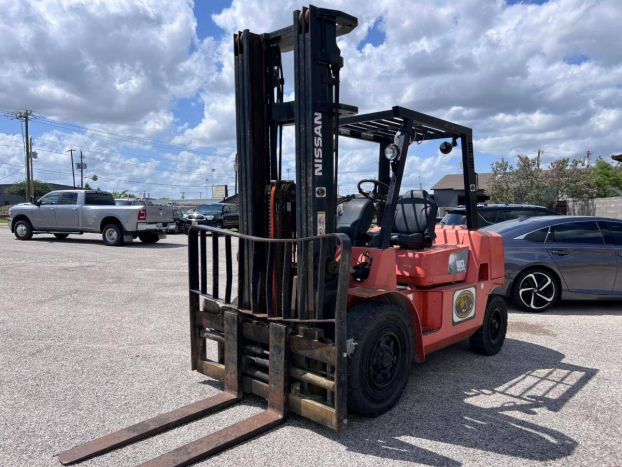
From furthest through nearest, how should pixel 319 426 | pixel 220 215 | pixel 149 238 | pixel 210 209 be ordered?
pixel 210 209 < pixel 220 215 < pixel 149 238 < pixel 319 426

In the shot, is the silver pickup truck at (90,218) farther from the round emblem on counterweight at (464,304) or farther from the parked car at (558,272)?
the round emblem on counterweight at (464,304)

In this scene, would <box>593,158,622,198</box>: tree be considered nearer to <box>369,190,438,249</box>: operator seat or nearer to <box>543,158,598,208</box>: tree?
<box>543,158,598,208</box>: tree

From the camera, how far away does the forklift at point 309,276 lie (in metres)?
3.66

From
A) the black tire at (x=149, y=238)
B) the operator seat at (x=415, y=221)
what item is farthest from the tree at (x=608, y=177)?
the operator seat at (x=415, y=221)

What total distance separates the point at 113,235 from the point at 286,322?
1505 cm

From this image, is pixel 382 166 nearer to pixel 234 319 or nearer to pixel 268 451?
pixel 234 319

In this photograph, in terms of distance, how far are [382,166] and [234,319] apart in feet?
8.40

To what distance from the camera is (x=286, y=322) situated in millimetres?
3824

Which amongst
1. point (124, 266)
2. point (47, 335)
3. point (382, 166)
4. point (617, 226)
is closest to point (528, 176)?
point (617, 226)

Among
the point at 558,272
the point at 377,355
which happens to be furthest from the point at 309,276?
the point at 558,272

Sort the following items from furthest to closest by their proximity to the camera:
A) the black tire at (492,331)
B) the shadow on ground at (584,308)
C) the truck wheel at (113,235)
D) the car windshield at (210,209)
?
1. the car windshield at (210,209)
2. the truck wheel at (113,235)
3. the shadow on ground at (584,308)
4. the black tire at (492,331)

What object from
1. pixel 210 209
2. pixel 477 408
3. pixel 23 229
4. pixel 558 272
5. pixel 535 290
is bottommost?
pixel 477 408

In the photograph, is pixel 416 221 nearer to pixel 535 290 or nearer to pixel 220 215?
pixel 535 290

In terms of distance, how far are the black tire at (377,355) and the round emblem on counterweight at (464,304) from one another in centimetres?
96
